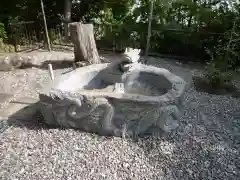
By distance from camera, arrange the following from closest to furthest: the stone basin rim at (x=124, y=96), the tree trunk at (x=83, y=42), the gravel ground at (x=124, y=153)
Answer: the gravel ground at (x=124, y=153) → the stone basin rim at (x=124, y=96) → the tree trunk at (x=83, y=42)

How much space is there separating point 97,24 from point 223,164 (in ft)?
19.2

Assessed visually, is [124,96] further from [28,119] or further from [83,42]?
[83,42]

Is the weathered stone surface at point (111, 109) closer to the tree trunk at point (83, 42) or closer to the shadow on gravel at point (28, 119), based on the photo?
the shadow on gravel at point (28, 119)

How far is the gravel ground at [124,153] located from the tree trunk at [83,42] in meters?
2.41

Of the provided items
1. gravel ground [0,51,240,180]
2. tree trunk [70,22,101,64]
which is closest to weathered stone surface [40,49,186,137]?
gravel ground [0,51,240,180]

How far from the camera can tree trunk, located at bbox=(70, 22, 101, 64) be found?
17.7 ft

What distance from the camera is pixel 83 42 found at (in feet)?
18.1

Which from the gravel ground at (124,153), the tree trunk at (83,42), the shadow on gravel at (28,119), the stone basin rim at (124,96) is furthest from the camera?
the tree trunk at (83,42)

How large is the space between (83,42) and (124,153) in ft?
10.7

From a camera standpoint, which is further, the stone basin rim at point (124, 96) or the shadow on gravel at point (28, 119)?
the shadow on gravel at point (28, 119)

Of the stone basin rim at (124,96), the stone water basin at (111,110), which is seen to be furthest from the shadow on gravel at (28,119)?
the stone basin rim at (124,96)

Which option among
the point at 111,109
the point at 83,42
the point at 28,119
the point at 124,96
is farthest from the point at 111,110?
the point at 83,42

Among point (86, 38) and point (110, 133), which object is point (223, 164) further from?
point (86, 38)

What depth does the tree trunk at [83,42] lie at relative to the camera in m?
5.38
